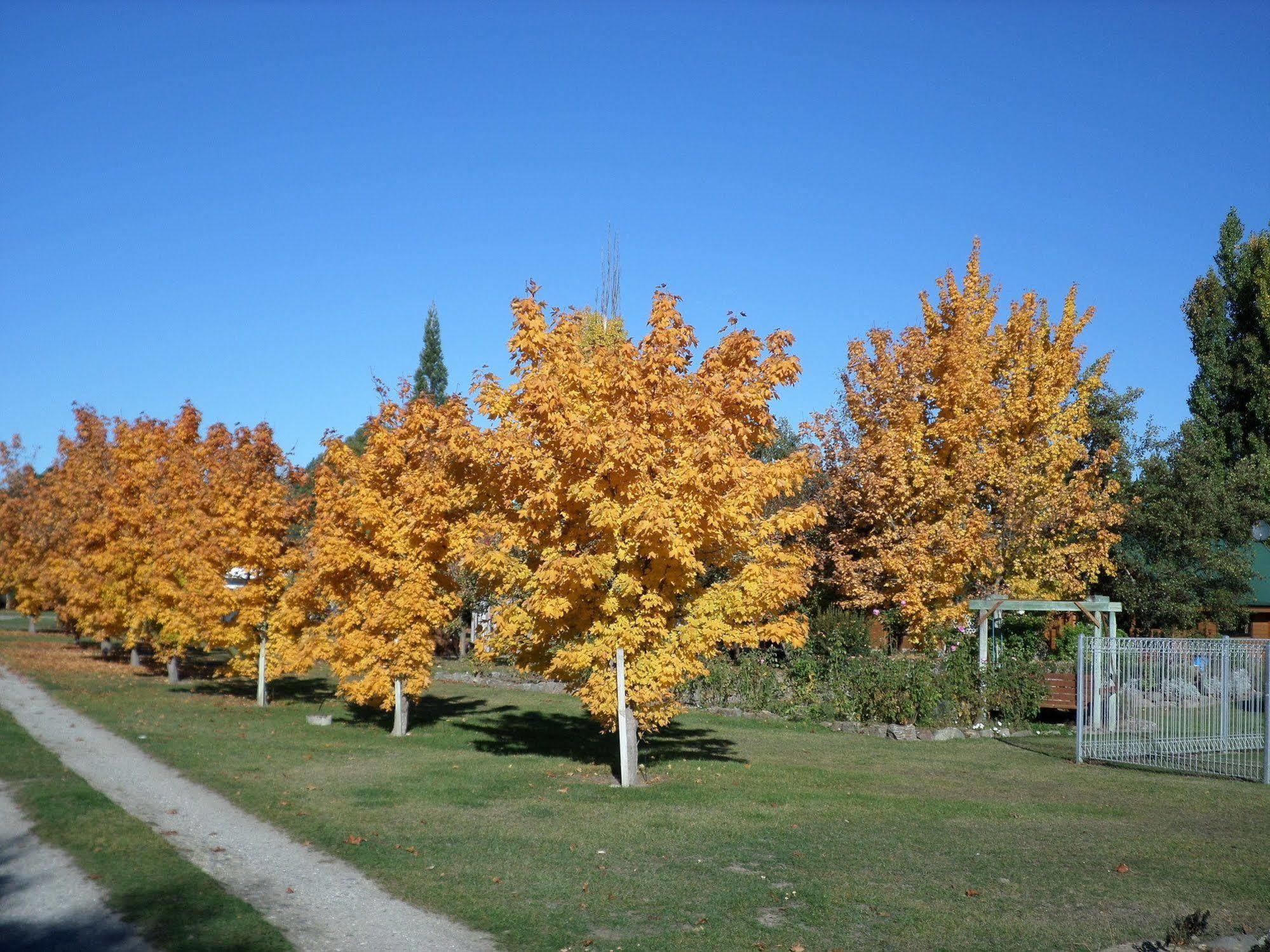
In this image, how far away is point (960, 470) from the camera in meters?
22.2

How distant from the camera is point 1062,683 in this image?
2117 centimetres

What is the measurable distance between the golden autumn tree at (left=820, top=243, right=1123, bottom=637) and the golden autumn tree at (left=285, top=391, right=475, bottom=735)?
9670 millimetres

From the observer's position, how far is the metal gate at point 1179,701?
16.1 m

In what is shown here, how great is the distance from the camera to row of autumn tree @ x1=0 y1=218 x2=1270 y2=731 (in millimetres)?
12945

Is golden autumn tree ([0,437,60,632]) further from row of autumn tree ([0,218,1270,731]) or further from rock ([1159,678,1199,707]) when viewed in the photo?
rock ([1159,678,1199,707])

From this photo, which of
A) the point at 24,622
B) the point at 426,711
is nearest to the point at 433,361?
the point at 24,622

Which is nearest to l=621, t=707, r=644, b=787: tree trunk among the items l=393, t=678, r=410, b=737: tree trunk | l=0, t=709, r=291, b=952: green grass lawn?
l=0, t=709, r=291, b=952: green grass lawn

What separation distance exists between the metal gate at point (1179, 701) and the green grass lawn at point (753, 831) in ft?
2.60

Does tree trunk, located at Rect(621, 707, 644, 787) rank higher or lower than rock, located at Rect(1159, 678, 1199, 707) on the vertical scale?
lower

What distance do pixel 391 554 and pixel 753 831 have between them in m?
9.00

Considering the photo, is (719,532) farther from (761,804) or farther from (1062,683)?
(1062,683)

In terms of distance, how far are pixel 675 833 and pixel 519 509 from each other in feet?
15.6

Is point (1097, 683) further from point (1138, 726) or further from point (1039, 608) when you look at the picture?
point (1039, 608)

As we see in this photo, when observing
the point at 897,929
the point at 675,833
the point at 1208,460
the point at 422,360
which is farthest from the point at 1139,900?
the point at 422,360
